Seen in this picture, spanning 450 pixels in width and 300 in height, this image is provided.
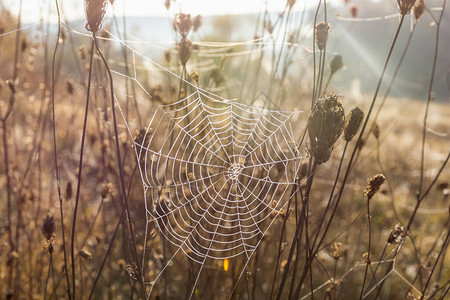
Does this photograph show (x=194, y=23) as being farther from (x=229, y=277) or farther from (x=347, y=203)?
(x=347, y=203)

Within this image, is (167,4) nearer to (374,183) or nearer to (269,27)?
(269,27)

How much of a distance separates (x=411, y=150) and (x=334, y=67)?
553cm

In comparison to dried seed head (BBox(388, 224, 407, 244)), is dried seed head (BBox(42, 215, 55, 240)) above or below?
above

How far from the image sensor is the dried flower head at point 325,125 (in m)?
1.31

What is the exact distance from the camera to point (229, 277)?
258cm

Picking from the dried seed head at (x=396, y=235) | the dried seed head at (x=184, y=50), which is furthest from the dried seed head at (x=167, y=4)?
the dried seed head at (x=396, y=235)

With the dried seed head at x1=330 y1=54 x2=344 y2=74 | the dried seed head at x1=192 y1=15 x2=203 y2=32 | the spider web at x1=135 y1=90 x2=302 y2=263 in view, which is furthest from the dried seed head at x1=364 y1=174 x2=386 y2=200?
the dried seed head at x1=192 y1=15 x2=203 y2=32

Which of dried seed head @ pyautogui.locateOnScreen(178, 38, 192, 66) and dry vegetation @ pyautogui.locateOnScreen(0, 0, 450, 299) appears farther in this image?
dried seed head @ pyautogui.locateOnScreen(178, 38, 192, 66)

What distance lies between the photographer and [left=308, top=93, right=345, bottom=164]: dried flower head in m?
1.31

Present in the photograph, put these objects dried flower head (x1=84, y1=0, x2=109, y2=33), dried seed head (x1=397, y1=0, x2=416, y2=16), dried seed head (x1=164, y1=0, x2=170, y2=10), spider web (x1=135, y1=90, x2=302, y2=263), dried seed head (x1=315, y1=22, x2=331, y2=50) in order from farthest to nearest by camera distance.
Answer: dried seed head (x1=164, y1=0, x2=170, y2=10) → spider web (x1=135, y1=90, x2=302, y2=263) → dried seed head (x1=315, y1=22, x2=331, y2=50) → dried seed head (x1=397, y1=0, x2=416, y2=16) → dried flower head (x1=84, y1=0, x2=109, y2=33)

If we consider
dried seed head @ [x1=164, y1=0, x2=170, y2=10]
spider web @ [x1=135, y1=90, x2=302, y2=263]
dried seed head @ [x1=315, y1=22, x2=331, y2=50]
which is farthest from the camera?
dried seed head @ [x1=164, y1=0, x2=170, y2=10]

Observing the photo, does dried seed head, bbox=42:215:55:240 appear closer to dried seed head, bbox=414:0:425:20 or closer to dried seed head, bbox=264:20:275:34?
dried seed head, bbox=264:20:275:34

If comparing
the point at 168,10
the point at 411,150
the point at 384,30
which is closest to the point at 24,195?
the point at 168,10

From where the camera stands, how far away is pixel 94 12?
47.5 inches
